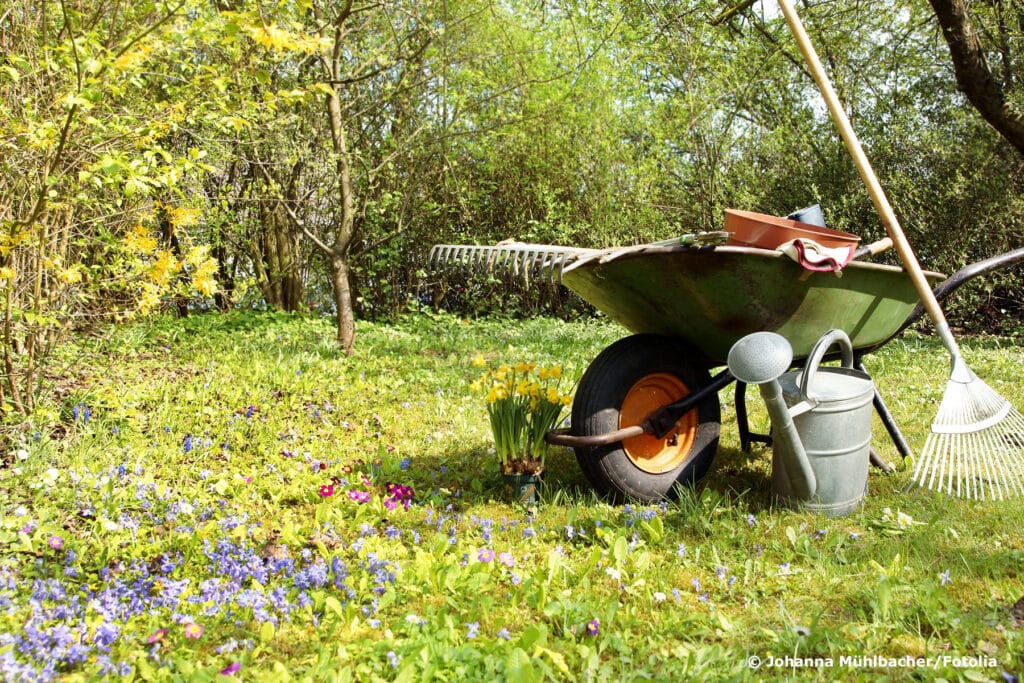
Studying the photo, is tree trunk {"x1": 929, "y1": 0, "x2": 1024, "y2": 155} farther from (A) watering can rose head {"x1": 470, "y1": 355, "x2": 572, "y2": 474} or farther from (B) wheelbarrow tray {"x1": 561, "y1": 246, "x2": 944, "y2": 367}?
(A) watering can rose head {"x1": 470, "y1": 355, "x2": 572, "y2": 474}

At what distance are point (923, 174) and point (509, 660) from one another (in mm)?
7564

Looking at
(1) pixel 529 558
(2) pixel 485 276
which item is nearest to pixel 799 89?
(2) pixel 485 276

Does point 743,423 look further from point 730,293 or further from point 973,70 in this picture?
point 973,70

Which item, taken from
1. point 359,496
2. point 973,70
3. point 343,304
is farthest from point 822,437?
point 973,70

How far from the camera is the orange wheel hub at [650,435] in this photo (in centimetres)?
279

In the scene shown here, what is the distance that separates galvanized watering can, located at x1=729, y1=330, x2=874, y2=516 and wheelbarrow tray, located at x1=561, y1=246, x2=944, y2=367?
14cm

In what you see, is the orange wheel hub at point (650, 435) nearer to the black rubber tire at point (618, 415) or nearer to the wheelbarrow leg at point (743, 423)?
the black rubber tire at point (618, 415)

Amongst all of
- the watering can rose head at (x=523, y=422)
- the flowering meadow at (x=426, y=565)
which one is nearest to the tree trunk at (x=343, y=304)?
the flowering meadow at (x=426, y=565)

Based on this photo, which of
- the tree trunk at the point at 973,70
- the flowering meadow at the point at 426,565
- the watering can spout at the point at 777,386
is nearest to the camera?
the flowering meadow at the point at 426,565

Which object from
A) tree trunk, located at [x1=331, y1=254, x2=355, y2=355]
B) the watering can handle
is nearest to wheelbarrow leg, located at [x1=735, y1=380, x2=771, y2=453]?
the watering can handle

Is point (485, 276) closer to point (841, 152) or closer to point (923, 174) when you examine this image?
point (841, 152)

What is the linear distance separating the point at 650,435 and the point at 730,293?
0.63m

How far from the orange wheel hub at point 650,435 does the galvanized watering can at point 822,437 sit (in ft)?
1.16

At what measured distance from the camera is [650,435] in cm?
283
